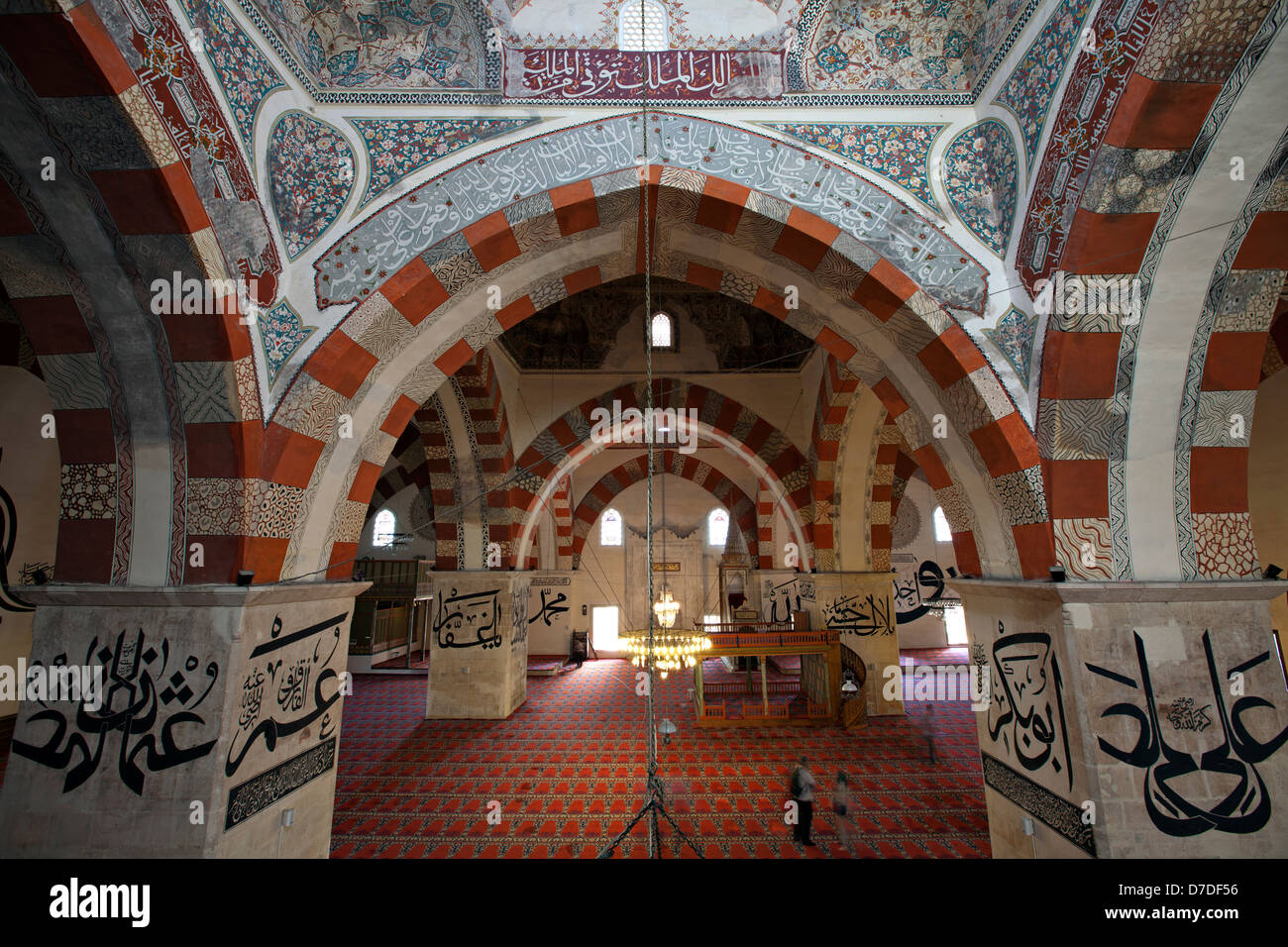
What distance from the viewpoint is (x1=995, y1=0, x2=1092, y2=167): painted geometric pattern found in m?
2.82

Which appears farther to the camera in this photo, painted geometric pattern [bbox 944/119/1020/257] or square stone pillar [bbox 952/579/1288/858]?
painted geometric pattern [bbox 944/119/1020/257]

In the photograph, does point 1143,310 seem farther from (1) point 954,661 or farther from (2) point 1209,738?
(1) point 954,661

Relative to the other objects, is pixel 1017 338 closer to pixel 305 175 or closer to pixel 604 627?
pixel 305 175

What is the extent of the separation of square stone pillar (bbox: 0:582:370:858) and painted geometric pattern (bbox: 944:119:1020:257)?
4521mm

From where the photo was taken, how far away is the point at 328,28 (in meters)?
3.55

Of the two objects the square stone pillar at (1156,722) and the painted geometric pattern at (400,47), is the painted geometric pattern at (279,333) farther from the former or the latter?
the square stone pillar at (1156,722)

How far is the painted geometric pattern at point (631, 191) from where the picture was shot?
11.0 ft

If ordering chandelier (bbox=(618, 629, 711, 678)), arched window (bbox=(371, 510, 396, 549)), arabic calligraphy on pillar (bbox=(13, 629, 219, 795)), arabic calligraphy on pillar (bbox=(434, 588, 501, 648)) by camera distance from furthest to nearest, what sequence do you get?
1. arched window (bbox=(371, 510, 396, 549))
2. arabic calligraphy on pillar (bbox=(434, 588, 501, 648))
3. chandelier (bbox=(618, 629, 711, 678))
4. arabic calligraphy on pillar (bbox=(13, 629, 219, 795))

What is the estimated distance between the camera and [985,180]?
344 centimetres

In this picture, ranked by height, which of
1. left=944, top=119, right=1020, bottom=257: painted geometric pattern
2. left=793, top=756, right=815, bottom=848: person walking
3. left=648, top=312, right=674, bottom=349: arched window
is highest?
left=648, top=312, right=674, bottom=349: arched window

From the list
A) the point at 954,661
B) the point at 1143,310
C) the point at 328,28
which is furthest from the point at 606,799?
the point at 954,661

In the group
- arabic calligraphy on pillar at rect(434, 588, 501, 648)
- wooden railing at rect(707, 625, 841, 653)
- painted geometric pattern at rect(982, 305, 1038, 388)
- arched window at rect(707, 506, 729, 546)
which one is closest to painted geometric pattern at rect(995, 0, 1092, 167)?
painted geometric pattern at rect(982, 305, 1038, 388)

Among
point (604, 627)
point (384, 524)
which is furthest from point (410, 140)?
Answer: point (604, 627)

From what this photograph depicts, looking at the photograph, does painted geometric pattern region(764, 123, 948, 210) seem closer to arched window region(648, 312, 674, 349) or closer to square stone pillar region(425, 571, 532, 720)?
arched window region(648, 312, 674, 349)
